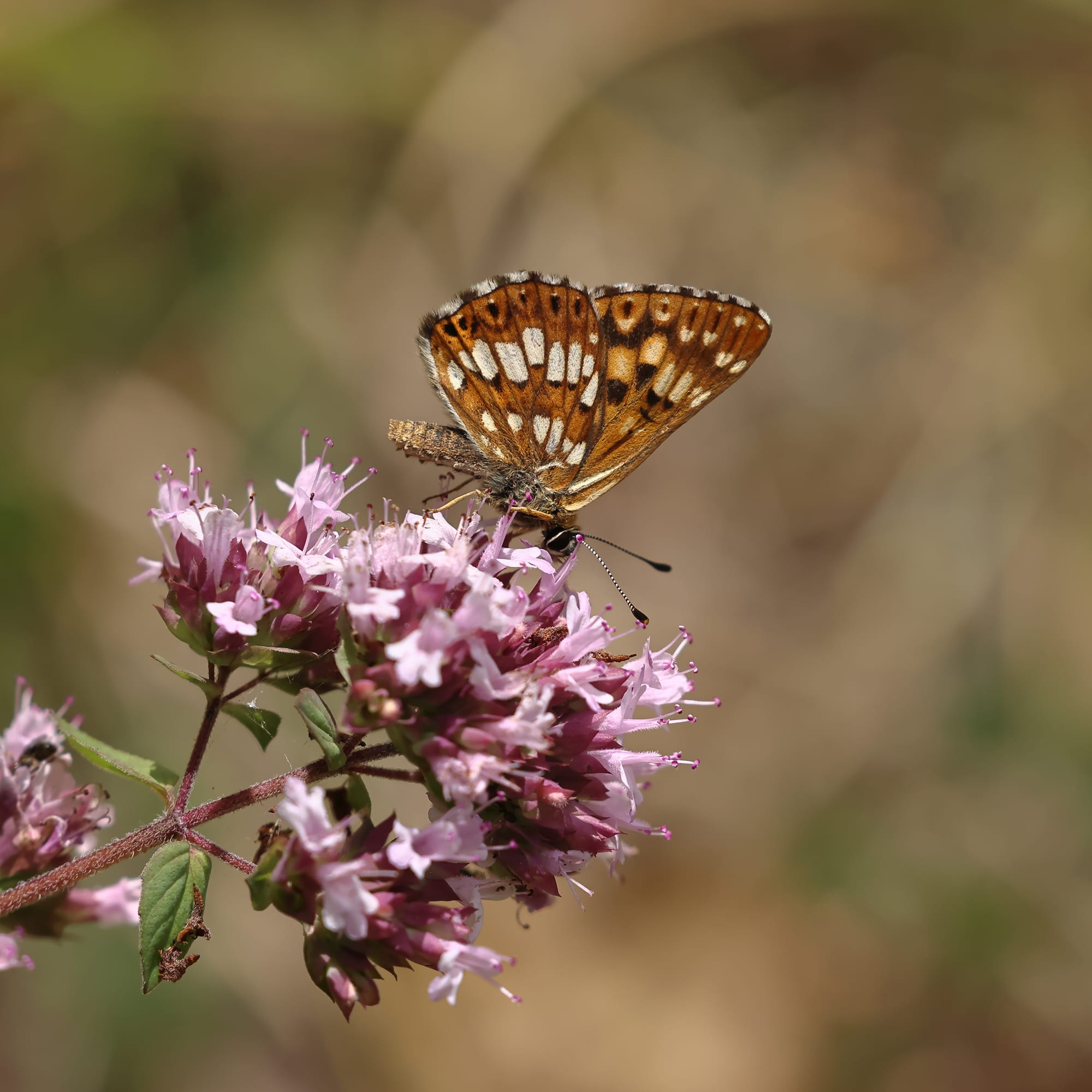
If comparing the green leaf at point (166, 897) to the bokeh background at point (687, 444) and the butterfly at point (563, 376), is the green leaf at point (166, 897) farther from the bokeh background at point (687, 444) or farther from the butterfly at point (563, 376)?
the bokeh background at point (687, 444)

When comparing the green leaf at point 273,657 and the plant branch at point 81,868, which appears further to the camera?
the green leaf at point 273,657

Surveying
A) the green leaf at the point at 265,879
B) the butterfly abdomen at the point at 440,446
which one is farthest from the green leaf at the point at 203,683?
A: the butterfly abdomen at the point at 440,446

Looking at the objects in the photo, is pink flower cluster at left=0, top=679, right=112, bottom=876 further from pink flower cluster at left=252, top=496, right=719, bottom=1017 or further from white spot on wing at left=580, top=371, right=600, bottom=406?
white spot on wing at left=580, top=371, right=600, bottom=406

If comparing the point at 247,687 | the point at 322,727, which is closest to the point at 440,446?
the point at 247,687

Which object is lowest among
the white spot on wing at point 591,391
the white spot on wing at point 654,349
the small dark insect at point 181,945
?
the small dark insect at point 181,945

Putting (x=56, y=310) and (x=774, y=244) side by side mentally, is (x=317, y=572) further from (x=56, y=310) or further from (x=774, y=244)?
(x=774, y=244)

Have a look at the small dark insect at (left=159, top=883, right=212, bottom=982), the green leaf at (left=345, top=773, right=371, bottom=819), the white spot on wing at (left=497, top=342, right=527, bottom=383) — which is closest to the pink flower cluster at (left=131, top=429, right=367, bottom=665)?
the green leaf at (left=345, top=773, right=371, bottom=819)
